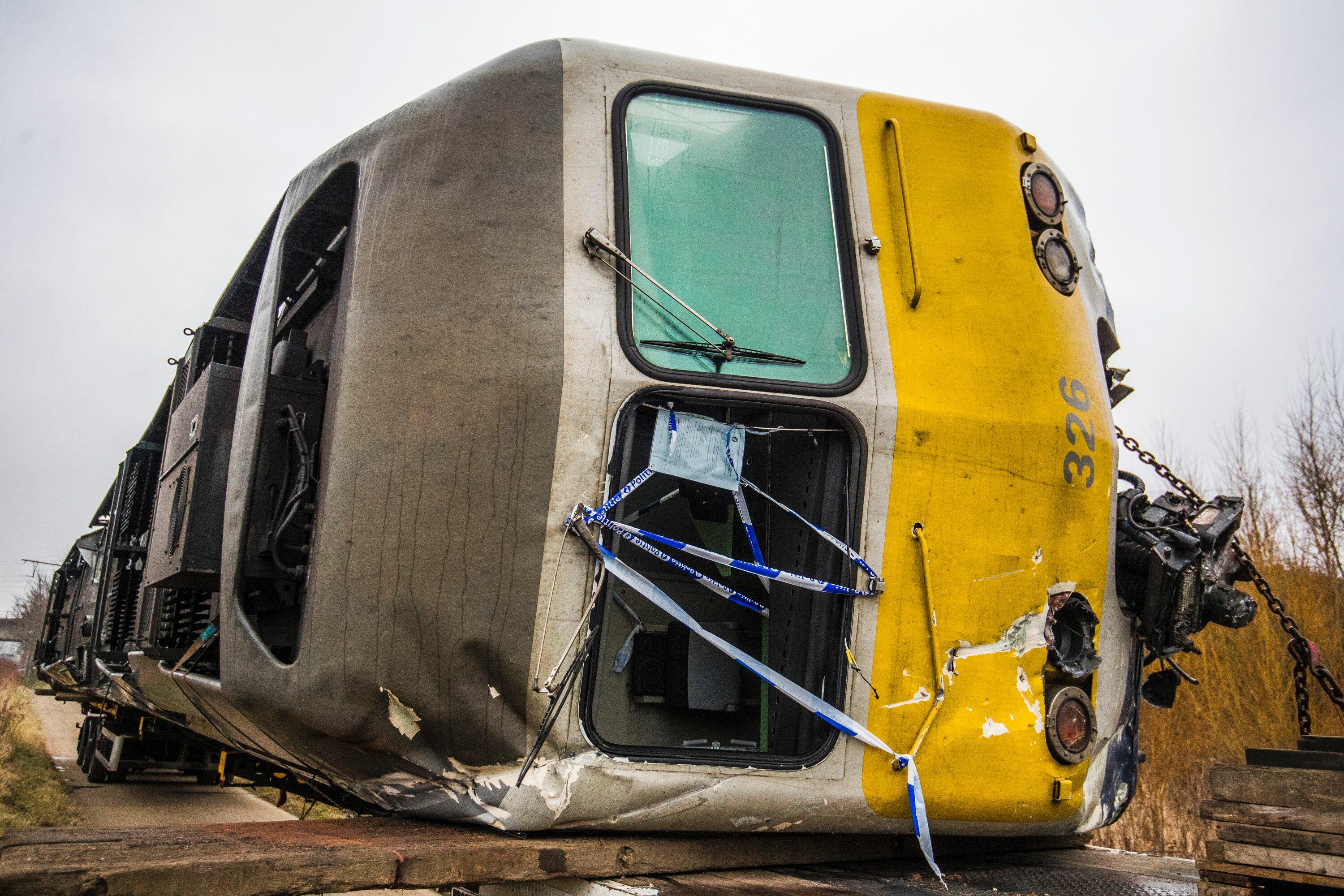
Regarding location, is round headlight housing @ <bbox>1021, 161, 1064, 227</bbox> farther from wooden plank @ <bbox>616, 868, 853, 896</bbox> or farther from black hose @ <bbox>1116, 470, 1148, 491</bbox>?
wooden plank @ <bbox>616, 868, 853, 896</bbox>

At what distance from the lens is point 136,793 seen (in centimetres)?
1079

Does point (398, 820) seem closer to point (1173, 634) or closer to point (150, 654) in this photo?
point (150, 654)

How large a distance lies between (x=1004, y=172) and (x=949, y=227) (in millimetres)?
395

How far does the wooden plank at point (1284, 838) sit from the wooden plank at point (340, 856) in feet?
3.68

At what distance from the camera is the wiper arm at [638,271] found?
119 inches

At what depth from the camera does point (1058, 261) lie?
372 centimetres

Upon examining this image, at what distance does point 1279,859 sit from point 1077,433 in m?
1.37

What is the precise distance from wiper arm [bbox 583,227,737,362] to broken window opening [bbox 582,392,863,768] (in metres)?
0.16

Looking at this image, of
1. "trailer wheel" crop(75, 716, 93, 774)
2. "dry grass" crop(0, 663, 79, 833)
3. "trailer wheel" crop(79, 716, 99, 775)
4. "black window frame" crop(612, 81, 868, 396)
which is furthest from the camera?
"trailer wheel" crop(75, 716, 93, 774)

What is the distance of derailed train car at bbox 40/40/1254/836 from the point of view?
9.36ft

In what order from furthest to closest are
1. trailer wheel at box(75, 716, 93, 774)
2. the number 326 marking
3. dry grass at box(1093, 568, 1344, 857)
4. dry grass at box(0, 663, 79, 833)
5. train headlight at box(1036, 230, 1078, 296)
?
trailer wheel at box(75, 716, 93, 774)
dry grass at box(1093, 568, 1344, 857)
dry grass at box(0, 663, 79, 833)
train headlight at box(1036, 230, 1078, 296)
the number 326 marking

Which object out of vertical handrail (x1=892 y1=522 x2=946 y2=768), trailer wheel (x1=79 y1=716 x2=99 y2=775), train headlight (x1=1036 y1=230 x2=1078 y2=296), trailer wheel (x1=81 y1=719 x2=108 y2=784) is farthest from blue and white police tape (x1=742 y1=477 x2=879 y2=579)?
trailer wheel (x1=79 y1=716 x2=99 y2=775)

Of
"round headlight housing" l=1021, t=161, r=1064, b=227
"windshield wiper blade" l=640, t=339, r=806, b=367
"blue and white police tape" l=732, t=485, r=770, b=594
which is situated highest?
"round headlight housing" l=1021, t=161, r=1064, b=227

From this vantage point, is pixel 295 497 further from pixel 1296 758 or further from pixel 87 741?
pixel 87 741
